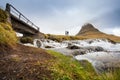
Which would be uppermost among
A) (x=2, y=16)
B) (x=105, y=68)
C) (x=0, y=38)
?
(x=2, y=16)

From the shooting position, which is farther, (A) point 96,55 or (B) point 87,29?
(B) point 87,29

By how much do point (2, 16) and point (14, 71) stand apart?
12616 mm

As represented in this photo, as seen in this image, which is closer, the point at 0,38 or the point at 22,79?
the point at 22,79

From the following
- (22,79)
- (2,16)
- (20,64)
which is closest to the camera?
(22,79)

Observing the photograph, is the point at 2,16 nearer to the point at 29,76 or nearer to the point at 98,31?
the point at 29,76

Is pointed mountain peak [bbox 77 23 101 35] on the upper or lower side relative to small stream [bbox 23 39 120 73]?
upper

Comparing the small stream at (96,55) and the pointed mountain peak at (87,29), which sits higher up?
the pointed mountain peak at (87,29)

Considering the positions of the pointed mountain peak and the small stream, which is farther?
the pointed mountain peak

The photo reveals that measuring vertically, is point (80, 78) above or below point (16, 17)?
below

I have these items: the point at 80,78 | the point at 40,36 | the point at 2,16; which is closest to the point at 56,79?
the point at 80,78

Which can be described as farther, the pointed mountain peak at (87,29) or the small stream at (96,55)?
the pointed mountain peak at (87,29)

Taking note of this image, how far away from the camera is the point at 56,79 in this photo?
6.98 metres

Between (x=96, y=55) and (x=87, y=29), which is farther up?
(x=87, y=29)

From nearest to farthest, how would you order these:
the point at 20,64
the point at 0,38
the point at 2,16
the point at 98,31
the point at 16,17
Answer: the point at 20,64 → the point at 0,38 → the point at 2,16 → the point at 16,17 → the point at 98,31
